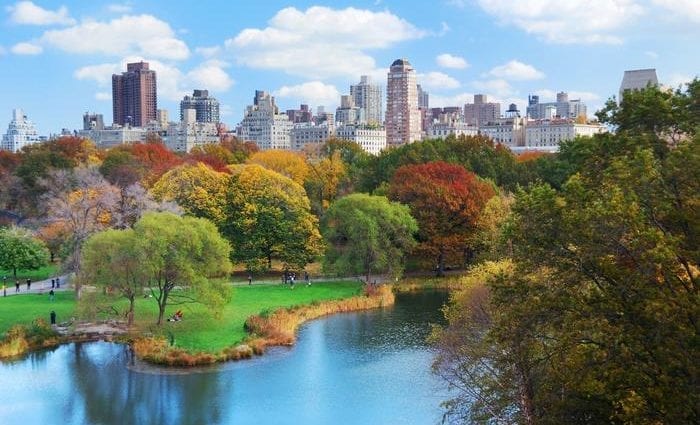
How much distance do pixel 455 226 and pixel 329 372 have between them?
19.0 meters

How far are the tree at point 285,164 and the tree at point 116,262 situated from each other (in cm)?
3065

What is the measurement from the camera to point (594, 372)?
473 inches

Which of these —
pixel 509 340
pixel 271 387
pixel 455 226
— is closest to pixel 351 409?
pixel 271 387

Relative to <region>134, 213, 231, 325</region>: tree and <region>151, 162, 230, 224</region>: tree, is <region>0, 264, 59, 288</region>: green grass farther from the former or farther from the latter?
<region>134, 213, 231, 325</region>: tree

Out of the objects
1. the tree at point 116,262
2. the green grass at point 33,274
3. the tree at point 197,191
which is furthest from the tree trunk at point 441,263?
the green grass at point 33,274

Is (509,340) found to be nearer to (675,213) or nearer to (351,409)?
(675,213)

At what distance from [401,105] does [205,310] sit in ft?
430

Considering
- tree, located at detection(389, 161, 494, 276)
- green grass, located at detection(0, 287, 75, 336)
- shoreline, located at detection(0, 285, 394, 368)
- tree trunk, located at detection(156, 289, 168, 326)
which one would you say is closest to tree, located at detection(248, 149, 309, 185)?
tree, located at detection(389, 161, 494, 276)

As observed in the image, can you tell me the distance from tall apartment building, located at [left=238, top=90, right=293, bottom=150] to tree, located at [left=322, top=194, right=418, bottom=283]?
116 metres

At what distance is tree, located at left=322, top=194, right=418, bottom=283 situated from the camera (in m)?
39.7

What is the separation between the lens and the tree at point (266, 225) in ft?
138

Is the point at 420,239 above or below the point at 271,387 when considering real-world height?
above

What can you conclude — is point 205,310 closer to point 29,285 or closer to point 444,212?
point 29,285

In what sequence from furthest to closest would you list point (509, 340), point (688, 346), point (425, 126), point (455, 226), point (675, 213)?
point (425, 126)
point (455, 226)
point (509, 340)
point (675, 213)
point (688, 346)
